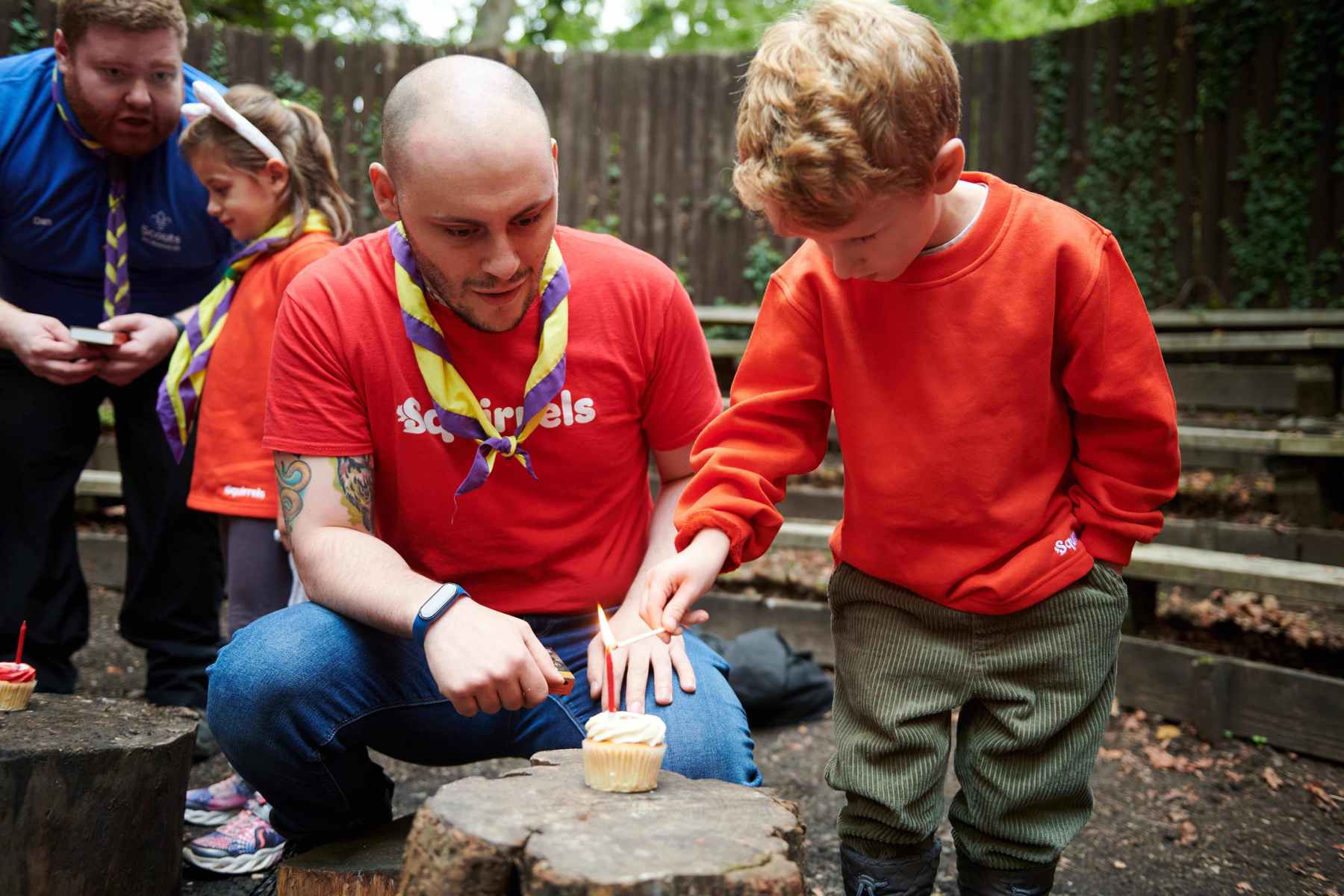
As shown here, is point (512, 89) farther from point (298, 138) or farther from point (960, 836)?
point (960, 836)

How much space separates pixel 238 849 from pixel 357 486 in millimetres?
1089

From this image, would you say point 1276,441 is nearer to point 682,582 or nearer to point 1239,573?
point 1239,573

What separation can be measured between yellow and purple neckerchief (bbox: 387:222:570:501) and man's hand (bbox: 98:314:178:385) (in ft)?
4.71

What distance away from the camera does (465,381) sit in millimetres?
2178

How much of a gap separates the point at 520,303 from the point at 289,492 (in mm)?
564

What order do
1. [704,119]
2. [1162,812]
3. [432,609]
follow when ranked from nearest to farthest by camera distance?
[432,609]
[1162,812]
[704,119]

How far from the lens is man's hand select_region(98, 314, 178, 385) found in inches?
128

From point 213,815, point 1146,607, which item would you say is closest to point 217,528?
point 213,815

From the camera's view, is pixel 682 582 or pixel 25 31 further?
pixel 25 31

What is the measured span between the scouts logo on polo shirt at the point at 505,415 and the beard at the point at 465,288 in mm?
156

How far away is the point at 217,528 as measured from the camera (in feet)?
11.8

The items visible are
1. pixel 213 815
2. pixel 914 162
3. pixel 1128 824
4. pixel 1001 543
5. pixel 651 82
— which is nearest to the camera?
pixel 914 162

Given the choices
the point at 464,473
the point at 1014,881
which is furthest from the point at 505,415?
the point at 1014,881

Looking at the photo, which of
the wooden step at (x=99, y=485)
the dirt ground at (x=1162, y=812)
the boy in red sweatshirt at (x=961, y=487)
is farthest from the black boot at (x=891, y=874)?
the wooden step at (x=99, y=485)
